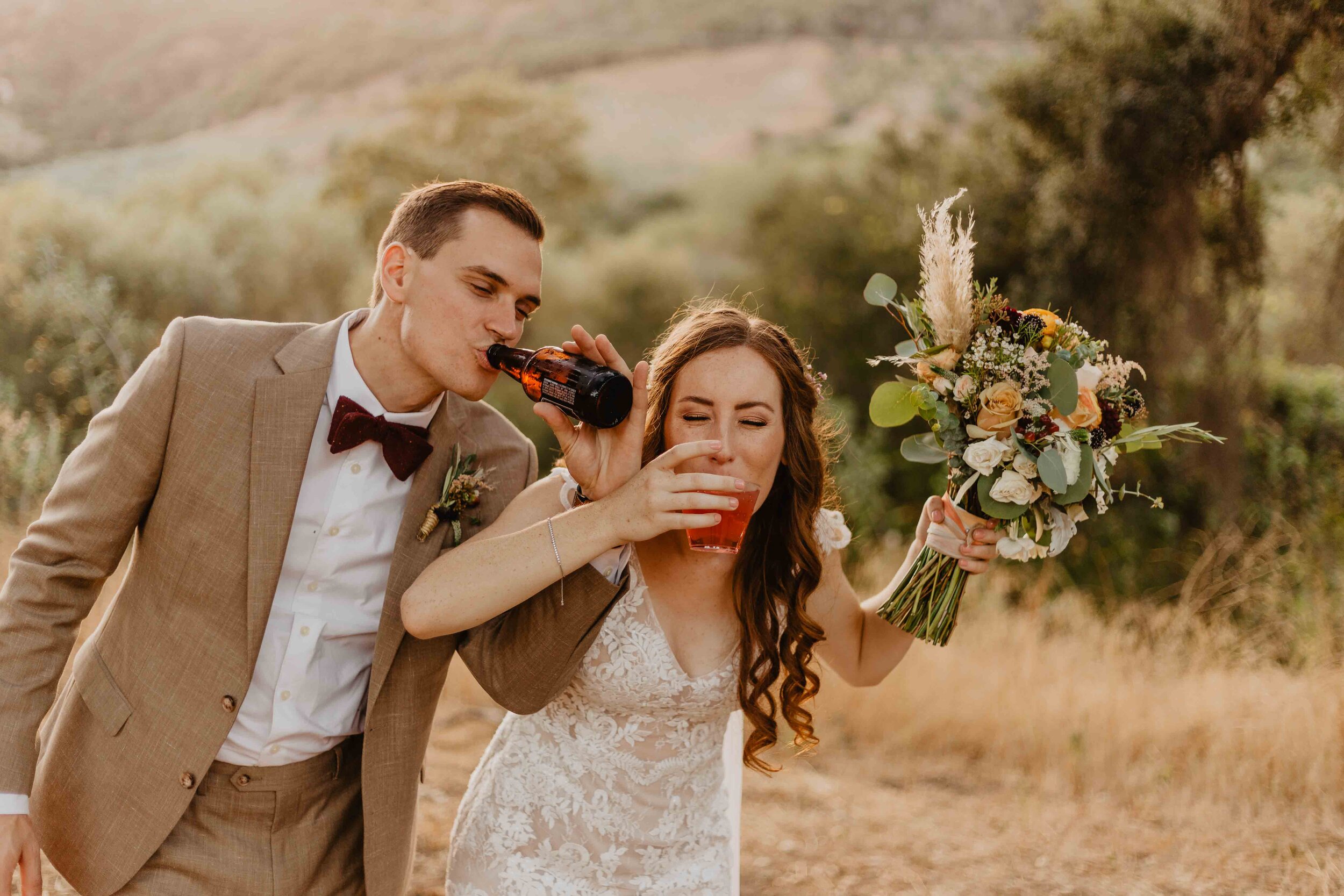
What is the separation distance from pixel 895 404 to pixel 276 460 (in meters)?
1.46

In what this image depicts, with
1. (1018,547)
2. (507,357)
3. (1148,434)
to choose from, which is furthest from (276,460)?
(1148,434)

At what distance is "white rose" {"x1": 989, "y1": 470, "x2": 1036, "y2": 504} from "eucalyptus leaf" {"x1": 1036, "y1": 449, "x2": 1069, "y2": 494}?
0.15 ft

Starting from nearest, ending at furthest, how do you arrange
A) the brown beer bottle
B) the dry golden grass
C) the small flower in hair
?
the brown beer bottle < the small flower in hair < the dry golden grass

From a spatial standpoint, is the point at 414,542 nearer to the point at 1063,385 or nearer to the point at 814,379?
the point at 814,379

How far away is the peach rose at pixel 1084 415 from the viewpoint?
2.26 metres

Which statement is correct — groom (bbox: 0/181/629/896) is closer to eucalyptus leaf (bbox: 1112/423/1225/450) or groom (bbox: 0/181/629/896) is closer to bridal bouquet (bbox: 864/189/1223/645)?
bridal bouquet (bbox: 864/189/1223/645)

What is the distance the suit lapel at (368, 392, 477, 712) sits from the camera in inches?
90.7

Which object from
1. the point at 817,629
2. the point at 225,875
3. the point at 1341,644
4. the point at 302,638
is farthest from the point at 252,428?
the point at 1341,644

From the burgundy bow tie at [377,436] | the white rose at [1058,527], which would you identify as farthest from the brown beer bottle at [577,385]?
the white rose at [1058,527]

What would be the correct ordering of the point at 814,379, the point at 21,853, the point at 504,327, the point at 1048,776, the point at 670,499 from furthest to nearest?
the point at 1048,776, the point at 814,379, the point at 504,327, the point at 21,853, the point at 670,499

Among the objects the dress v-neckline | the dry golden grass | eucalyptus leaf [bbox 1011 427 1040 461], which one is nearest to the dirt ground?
the dry golden grass

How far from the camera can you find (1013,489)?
2.22 metres

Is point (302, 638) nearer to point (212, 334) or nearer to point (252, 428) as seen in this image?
point (252, 428)

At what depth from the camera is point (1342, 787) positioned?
15.1 ft
